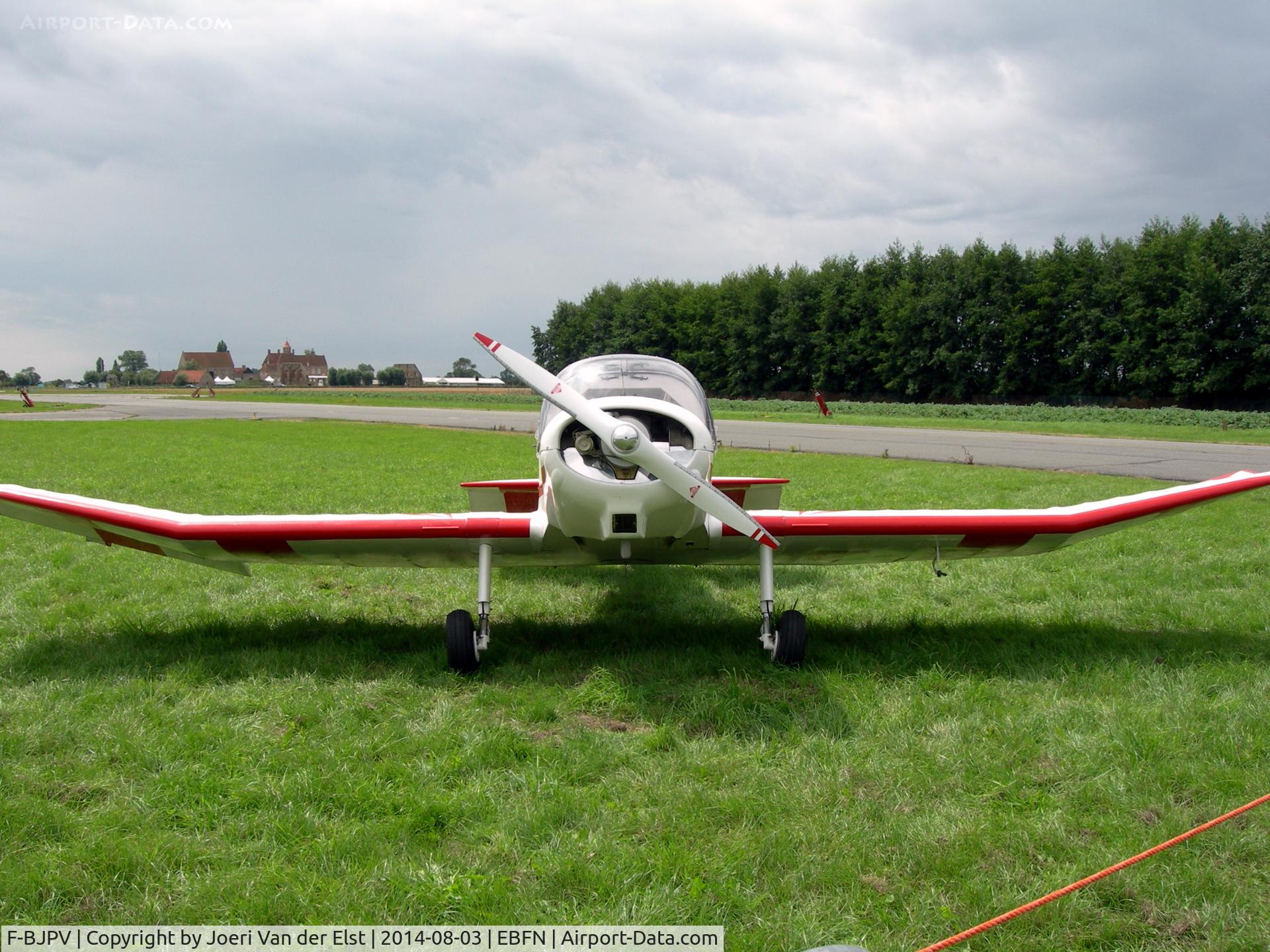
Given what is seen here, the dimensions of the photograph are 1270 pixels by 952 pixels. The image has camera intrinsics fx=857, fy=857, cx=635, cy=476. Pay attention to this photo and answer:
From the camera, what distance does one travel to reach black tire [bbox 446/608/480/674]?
5312 millimetres

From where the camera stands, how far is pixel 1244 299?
47969 millimetres

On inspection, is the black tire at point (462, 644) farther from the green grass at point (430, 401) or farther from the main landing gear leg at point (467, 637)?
the green grass at point (430, 401)

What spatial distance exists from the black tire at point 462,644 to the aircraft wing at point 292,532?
0.56 meters

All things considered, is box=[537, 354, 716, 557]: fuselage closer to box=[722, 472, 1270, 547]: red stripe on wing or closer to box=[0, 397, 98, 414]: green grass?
box=[722, 472, 1270, 547]: red stripe on wing

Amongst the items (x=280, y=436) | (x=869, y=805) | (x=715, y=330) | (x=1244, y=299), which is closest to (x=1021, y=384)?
(x=1244, y=299)

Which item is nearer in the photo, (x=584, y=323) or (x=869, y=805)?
(x=869, y=805)

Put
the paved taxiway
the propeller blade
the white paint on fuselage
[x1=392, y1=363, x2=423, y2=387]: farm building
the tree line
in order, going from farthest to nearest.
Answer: [x1=392, y1=363, x2=423, y2=387]: farm building < the tree line < the paved taxiway < the white paint on fuselage < the propeller blade

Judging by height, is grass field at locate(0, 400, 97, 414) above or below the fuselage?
above

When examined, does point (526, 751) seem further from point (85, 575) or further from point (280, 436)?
point (280, 436)

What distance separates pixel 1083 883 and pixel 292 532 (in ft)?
15.4

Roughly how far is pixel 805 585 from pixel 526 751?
164 inches

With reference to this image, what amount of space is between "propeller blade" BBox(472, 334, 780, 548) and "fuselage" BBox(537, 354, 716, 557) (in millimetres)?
72

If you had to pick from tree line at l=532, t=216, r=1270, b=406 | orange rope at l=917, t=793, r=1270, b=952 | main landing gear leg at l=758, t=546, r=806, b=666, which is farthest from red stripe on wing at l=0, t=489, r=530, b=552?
tree line at l=532, t=216, r=1270, b=406

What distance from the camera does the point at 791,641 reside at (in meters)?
5.35
